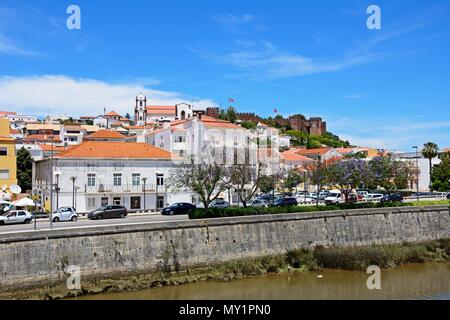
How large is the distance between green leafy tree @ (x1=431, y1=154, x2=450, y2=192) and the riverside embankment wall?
38.5 metres

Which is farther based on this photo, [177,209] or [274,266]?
[177,209]

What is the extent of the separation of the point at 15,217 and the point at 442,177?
62.8 metres

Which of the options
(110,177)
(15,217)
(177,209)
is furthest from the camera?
(110,177)

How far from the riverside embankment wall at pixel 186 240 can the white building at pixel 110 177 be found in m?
21.8

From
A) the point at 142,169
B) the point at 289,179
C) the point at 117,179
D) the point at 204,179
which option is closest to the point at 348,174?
the point at 289,179

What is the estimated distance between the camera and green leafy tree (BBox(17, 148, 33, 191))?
7125 cm

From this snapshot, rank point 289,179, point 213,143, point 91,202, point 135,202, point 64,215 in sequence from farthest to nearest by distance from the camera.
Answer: point 213,143 → point 289,179 → point 135,202 → point 91,202 → point 64,215

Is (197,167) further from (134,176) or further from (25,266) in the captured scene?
(25,266)

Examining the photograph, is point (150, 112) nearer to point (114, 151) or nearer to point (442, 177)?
point (442, 177)

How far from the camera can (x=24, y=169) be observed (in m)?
72.6

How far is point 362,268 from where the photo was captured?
32500mm
